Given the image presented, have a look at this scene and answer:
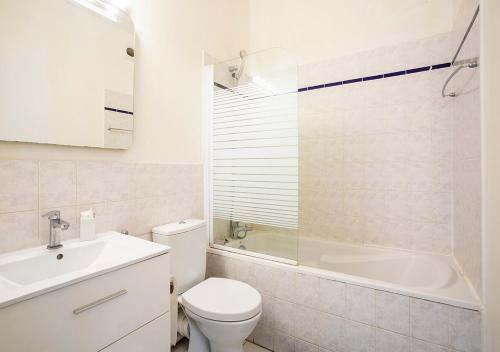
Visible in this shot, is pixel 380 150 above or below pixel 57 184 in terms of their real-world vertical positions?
above

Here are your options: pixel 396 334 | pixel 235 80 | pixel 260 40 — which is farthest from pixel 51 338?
pixel 260 40

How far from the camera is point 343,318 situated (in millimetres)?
1388

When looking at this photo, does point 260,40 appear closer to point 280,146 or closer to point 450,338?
point 280,146

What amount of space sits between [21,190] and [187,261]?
93 centimetres

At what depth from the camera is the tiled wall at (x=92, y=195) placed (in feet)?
3.39

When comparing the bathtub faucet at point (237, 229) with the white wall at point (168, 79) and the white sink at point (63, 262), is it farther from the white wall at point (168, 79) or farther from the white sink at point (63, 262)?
the white sink at point (63, 262)

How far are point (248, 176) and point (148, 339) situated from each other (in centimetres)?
109

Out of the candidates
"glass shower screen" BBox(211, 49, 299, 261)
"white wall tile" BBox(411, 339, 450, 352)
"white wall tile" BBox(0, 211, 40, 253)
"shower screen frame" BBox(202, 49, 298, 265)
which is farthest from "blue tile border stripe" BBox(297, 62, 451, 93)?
"white wall tile" BBox(0, 211, 40, 253)

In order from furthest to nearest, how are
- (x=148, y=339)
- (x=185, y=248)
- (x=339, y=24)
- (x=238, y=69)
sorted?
(x=339, y=24) < (x=238, y=69) < (x=185, y=248) < (x=148, y=339)

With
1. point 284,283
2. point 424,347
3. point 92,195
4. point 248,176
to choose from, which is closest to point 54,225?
point 92,195

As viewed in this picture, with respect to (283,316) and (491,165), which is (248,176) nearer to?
(283,316)

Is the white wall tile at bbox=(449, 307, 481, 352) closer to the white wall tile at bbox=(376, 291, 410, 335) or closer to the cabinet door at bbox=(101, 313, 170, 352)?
the white wall tile at bbox=(376, 291, 410, 335)

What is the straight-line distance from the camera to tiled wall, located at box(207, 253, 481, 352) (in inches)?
46.1

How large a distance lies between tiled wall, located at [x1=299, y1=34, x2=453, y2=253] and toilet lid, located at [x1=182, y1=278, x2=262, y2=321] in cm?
111
